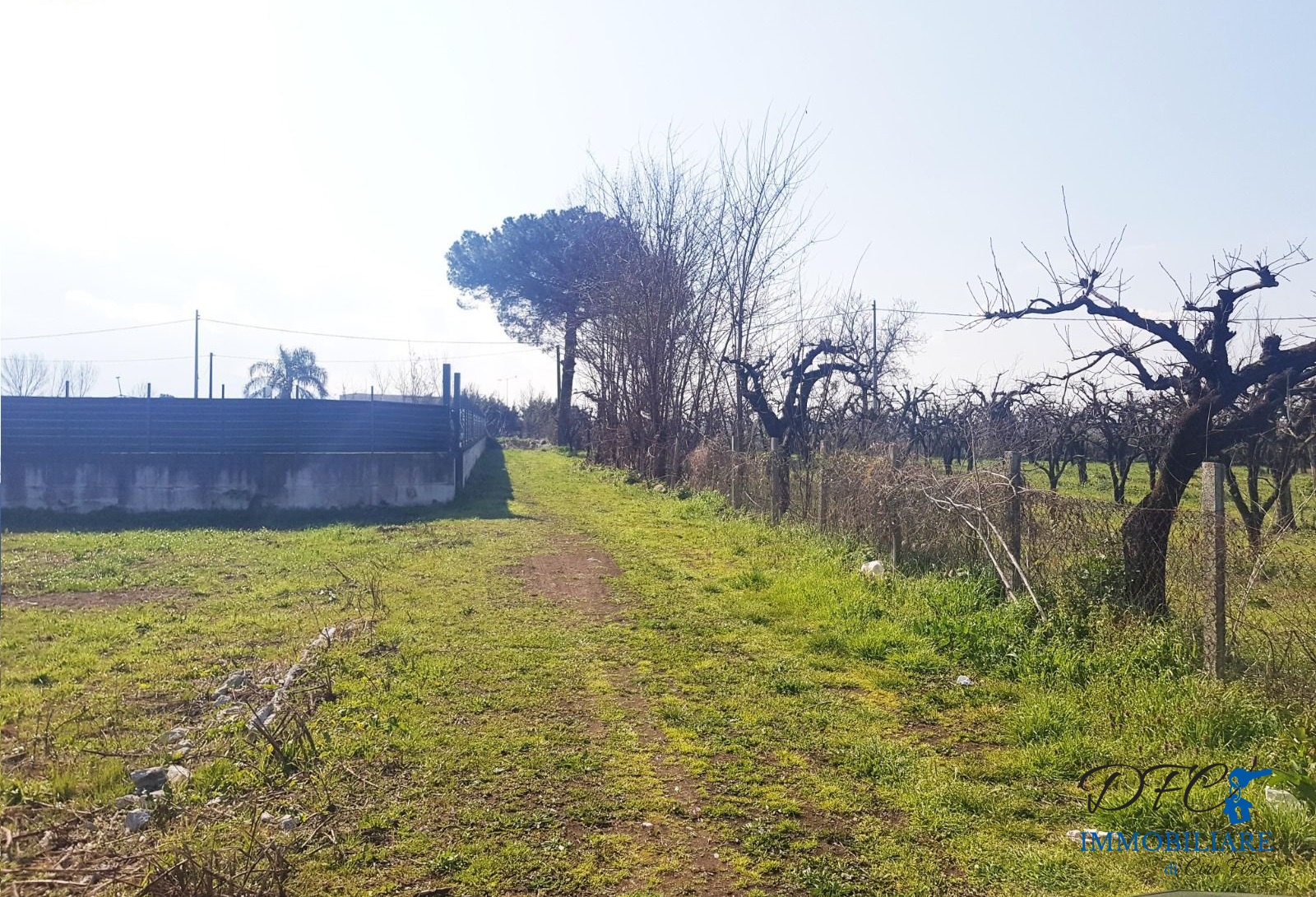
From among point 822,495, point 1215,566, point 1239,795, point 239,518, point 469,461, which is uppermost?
point 469,461

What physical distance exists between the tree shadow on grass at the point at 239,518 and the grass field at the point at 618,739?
5597 mm

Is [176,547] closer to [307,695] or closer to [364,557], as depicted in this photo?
[364,557]

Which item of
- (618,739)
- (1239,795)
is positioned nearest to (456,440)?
(618,739)

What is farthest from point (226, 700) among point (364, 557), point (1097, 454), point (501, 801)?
point (1097, 454)

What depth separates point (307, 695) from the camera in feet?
17.0

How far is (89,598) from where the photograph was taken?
8.17 m

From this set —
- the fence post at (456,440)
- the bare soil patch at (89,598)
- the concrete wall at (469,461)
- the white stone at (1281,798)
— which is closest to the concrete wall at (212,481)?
the fence post at (456,440)

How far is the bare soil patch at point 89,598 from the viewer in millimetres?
7777

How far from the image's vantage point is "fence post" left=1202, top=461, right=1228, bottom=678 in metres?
4.97

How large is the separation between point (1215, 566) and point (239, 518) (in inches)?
580

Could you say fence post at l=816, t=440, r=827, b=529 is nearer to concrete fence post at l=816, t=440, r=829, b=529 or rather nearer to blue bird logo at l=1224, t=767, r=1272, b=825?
concrete fence post at l=816, t=440, r=829, b=529

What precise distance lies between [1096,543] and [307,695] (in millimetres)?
5791

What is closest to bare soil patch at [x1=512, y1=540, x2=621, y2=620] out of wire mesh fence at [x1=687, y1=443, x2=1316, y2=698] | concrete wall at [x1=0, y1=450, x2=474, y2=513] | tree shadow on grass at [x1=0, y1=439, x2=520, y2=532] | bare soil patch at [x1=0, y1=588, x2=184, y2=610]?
wire mesh fence at [x1=687, y1=443, x2=1316, y2=698]

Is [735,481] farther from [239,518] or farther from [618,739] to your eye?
[618,739]
